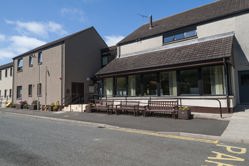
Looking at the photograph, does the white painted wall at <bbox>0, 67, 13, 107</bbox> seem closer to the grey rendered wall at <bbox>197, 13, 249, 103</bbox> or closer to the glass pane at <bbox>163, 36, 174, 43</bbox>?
the glass pane at <bbox>163, 36, 174, 43</bbox>

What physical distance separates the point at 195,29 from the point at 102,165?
1457 cm

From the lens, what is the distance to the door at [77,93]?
2389cm

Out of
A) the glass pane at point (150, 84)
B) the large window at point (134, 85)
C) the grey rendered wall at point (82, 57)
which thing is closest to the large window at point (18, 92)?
the grey rendered wall at point (82, 57)

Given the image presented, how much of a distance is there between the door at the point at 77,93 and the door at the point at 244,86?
640 inches

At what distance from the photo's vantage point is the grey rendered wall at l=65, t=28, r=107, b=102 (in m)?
23.6

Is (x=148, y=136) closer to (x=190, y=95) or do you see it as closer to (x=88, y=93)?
(x=190, y=95)

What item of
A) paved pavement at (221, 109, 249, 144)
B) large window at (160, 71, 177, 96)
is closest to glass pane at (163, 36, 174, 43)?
large window at (160, 71, 177, 96)

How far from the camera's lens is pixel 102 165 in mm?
5211

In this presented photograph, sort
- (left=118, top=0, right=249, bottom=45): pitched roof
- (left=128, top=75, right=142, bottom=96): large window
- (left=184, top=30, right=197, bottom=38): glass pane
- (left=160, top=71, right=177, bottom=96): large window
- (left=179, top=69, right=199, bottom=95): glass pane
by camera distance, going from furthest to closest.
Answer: (left=128, top=75, right=142, bottom=96): large window, (left=184, top=30, right=197, bottom=38): glass pane, (left=160, top=71, right=177, bottom=96): large window, (left=118, top=0, right=249, bottom=45): pitched roof, (left=179, top=69, right=199, bottom=95): glass pane

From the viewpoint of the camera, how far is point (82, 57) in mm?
25234

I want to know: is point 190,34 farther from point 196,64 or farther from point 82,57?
point 82,57

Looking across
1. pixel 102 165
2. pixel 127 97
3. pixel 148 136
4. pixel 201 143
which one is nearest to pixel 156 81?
pixel 127 97

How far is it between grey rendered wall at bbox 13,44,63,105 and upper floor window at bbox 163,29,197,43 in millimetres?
11816

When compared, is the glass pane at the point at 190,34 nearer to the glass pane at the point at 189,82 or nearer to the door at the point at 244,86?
the glass pane at the point at 189,82
